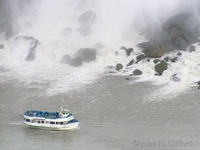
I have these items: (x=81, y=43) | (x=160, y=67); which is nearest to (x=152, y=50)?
(x=160, y=67)

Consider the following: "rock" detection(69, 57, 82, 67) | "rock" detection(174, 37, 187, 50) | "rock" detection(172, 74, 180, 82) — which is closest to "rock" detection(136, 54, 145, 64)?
"rock" detection(174, 37, 187, 50)

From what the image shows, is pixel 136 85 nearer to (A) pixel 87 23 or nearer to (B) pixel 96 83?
(B) pixel 96 83

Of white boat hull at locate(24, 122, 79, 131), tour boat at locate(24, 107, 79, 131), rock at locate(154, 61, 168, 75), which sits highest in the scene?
rock at locate(154, 61, 168, 75)

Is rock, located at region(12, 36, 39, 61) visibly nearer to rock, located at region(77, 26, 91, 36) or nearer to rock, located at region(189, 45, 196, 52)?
rock, located at region(77, 26, 91, 36)

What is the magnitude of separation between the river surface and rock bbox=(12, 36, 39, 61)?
10016mm

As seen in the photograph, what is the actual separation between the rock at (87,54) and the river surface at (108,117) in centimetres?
722

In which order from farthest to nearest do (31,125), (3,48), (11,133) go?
1. (3,48)
2. (31,125)
3. (11,133)

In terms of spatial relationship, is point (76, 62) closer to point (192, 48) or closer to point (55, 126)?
point (192, 48)

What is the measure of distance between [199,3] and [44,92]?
28376 millimetres

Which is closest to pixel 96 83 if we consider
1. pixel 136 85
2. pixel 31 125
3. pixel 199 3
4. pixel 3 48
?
pixel 136 85

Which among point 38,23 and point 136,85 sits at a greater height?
point 38,23

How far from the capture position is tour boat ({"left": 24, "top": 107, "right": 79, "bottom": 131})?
111ft

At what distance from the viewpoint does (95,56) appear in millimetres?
55625

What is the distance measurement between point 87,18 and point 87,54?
33.6 ft
